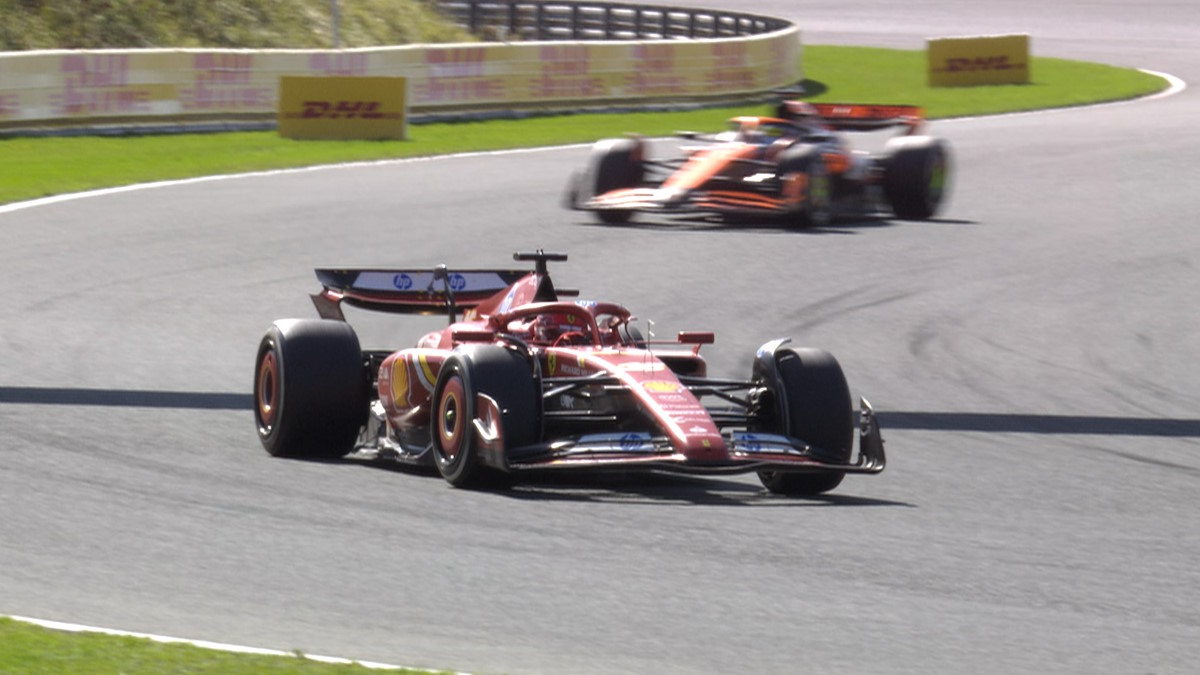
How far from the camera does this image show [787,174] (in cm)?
1844

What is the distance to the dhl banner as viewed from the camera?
23.7m

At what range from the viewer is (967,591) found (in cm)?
666

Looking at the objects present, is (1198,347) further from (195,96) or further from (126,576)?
(195,96)

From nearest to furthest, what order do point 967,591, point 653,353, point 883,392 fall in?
point 967,591 < point 653,353 < point 883,392

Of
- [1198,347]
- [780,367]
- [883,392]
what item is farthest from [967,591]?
[1198,347]

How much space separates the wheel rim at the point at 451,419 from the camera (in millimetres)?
8336

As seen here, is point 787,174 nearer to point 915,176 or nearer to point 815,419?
point 915,176

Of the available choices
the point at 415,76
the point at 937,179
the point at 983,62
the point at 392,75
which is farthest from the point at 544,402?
the point at 983,62

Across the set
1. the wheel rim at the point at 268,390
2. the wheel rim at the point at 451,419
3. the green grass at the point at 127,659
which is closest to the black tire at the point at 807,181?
the wheel rim at the point at 268,390

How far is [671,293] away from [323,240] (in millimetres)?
3604

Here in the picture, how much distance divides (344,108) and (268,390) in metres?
16.2

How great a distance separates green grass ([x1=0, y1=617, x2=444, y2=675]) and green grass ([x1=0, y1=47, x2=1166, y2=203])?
565 inches

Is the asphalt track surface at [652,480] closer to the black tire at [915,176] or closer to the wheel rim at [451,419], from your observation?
the wheel rim at [451,419]

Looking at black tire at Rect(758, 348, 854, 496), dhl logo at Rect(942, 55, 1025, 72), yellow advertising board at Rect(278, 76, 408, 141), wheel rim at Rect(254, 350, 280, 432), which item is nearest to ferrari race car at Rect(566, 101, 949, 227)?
yellow advertising board at Rect(278, 76, 408, 141)
